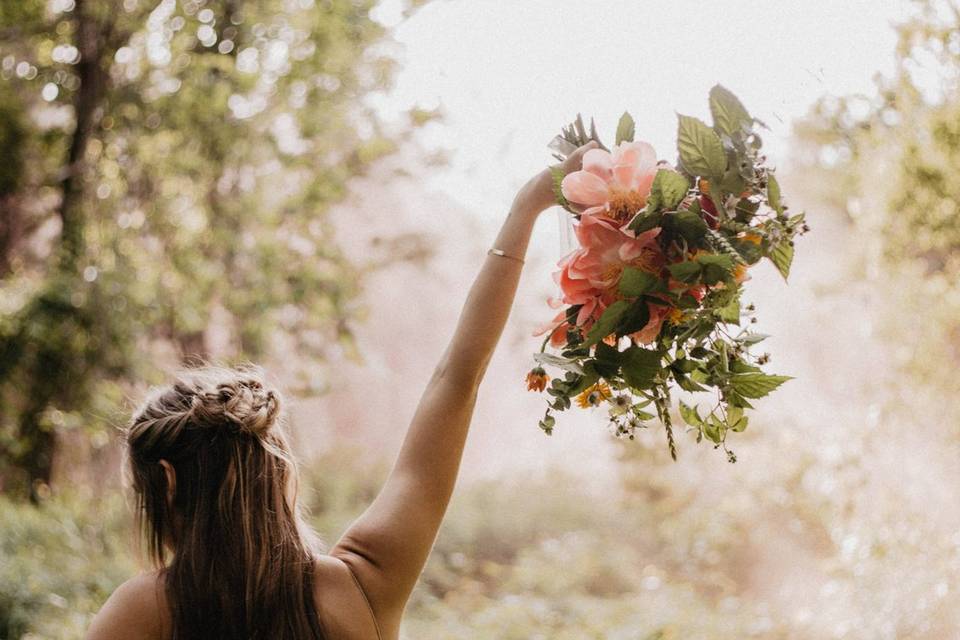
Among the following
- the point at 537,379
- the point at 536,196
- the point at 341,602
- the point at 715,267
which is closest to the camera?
the point at 715,267

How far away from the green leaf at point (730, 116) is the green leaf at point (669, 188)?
9cm

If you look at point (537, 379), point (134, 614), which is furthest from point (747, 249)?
point (134, 614)

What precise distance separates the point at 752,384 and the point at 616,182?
0.27 meters

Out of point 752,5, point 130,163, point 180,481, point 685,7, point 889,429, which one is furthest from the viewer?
point 130,163

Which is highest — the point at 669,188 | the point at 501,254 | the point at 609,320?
the point at 501,254

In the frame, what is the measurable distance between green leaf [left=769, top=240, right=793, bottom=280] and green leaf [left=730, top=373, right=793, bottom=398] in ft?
0.38

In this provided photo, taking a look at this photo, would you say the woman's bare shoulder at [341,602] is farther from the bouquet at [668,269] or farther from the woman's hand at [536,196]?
the woman's hand at [536,196]

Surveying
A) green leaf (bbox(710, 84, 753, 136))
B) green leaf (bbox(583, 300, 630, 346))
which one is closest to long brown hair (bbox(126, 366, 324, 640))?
green leaf (bbox(583, 300, 630, 346))

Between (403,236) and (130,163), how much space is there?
1.90 m

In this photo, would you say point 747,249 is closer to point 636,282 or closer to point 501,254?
point 636,282

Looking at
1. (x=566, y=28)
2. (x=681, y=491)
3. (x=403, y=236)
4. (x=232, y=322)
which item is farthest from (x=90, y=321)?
(x=681, y=491)

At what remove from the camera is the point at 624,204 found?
0.99 metres

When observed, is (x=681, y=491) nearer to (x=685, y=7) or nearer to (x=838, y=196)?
(x=838, y=196)

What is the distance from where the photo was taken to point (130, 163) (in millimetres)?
6059
